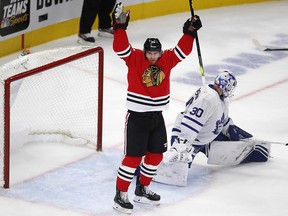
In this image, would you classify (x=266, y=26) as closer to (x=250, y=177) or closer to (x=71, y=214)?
(x=250, y=177)

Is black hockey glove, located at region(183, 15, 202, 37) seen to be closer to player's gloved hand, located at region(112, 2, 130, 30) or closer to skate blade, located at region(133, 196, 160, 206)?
player's gloved hand, located at region(112, 2, 130, 30)

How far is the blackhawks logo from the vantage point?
5.27 meters

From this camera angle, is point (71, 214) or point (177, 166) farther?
point (177, 166)

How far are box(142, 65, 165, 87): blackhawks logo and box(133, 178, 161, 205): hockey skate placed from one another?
638 millimetres

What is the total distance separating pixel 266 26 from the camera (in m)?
9.50

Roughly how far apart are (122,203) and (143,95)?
0.60 m

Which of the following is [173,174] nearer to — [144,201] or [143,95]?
[144,201]

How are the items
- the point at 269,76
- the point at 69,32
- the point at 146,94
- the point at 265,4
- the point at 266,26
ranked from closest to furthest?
the point at 146,94
the point at 269,76
the point at 69,32
the point at 266,26
the point at 265,4

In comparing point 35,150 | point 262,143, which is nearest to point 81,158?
point 35,150

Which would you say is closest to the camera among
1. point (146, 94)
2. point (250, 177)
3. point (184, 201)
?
point (146, 94)

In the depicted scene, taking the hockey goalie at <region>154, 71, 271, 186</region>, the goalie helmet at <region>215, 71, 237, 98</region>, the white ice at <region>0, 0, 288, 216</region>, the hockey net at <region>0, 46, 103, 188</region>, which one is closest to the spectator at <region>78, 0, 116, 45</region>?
the white ice at <region>0, 0, 288, 216</region>

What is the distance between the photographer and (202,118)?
5738 mm

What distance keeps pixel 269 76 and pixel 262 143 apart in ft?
6.65

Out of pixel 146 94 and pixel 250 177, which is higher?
pixel 146 94
